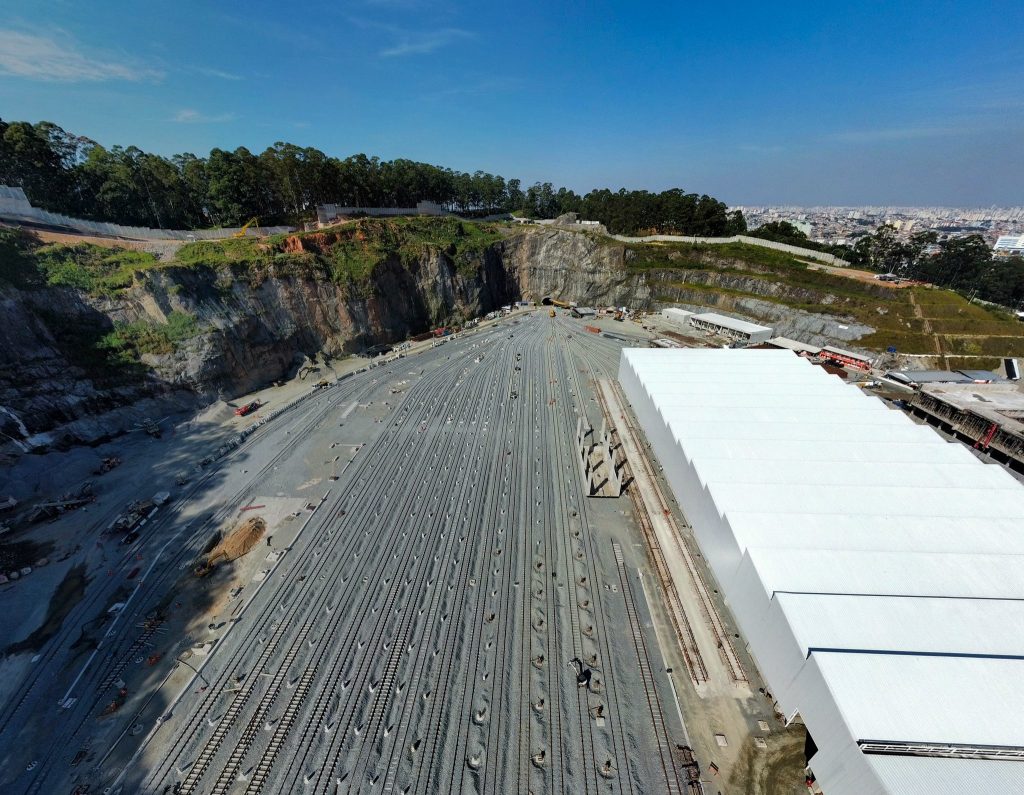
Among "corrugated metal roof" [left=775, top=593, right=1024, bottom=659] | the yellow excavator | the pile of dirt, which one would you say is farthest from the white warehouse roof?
the yellow excavator

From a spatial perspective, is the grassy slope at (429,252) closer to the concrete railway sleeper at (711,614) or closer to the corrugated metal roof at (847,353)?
the corrugated metal roof at (847,353)

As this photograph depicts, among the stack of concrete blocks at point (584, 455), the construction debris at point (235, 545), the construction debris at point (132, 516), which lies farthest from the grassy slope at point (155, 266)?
the stack of concrete blocks at point (584, 455)

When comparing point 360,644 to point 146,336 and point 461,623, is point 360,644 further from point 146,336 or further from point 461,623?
point 146,336

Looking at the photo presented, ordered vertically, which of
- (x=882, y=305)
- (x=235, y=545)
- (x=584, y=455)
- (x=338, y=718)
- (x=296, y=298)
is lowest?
(x=338, y=718)

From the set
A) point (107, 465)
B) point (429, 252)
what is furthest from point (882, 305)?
point (107, 465)

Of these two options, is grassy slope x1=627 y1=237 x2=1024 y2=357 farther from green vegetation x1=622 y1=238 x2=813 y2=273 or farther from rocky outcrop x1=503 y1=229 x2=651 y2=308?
rocky outcrop x1=503 y1=229 x2=651 y2=308

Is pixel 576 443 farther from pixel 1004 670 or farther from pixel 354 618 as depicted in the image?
pixel 1004 670

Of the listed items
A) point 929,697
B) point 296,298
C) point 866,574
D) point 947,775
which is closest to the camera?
point 947,775

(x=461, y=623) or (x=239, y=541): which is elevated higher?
(x=461, y=623)
